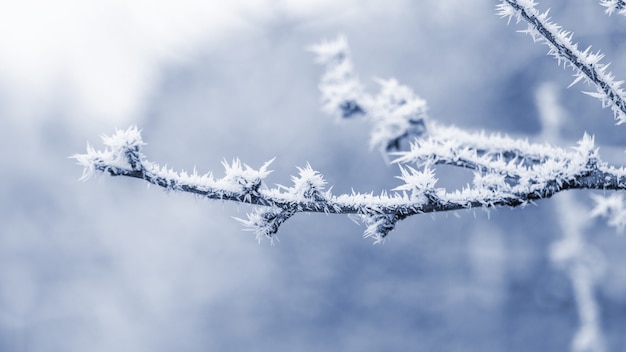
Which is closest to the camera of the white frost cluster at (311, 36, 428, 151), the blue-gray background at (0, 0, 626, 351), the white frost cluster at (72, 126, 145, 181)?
the white frost cluster at (72, 126, 145, 181)

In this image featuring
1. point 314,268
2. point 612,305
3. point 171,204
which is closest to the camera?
point 612,305

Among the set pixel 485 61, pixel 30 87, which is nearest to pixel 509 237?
pixel 485 61

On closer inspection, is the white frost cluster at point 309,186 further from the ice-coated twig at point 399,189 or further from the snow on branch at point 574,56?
the snow on branch at point 574,56

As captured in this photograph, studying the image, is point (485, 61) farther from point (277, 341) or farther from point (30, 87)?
point (30, 87)

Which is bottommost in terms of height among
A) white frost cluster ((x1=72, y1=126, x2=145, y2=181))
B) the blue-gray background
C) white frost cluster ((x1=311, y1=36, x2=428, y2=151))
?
white frost cluster ((x1=72, y1=126, x2=145, y2=181))

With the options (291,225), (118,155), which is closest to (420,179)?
(118,155)

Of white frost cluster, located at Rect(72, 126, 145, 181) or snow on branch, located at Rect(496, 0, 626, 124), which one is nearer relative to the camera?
white frost cluster, located at Rect(72, 126, 145, 181)

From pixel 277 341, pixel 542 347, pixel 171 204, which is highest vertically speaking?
pixel 171 204

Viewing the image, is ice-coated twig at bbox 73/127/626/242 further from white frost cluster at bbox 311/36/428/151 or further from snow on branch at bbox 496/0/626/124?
white frost cluster at bbox 311/36/428/151

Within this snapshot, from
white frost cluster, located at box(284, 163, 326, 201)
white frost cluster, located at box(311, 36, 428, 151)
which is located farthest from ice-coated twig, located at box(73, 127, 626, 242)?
white frost cluster, located at box(311, 36, 428, 151)
